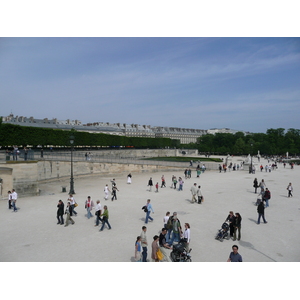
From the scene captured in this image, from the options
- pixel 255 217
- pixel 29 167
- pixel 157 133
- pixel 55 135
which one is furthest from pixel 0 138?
pixel 157 133

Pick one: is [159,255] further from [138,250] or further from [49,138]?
[49,138]

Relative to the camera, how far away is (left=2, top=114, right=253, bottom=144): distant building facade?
257 feet

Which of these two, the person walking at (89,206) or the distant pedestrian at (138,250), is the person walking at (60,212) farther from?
the distant pedestrian at (138,250)

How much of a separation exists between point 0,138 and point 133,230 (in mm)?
27975

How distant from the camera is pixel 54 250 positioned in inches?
294

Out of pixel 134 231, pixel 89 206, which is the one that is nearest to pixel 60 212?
pixel 89 206

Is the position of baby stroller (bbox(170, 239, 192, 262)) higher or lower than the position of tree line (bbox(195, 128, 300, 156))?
lower

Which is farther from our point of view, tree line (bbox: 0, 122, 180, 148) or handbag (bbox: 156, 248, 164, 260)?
tree line (bbox: 0, 122, 180, 148)

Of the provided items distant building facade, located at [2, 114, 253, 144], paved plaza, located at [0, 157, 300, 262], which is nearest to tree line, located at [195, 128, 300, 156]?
distant building facade, located at [2, 114, 253, 144]

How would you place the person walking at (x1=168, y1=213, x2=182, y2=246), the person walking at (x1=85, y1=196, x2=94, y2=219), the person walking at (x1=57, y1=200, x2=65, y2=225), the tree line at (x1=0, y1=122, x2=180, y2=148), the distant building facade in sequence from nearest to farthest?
the person walking at (x1=168, y1=213, x2=182, y2=246), the person walking at (x1=57, y1=200, x2=65, y2=225), the person walking at (x1=85, y1=196, x2=94, y2=219), the tree line at (x1=0, y1=122, x2=180, y2=148), the distant building facade

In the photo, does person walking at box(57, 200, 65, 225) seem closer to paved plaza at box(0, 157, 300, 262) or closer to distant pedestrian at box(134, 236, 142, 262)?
paved plaza at box(0, 157, 300, 262)

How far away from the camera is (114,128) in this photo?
109m

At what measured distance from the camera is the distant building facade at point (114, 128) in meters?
78.4

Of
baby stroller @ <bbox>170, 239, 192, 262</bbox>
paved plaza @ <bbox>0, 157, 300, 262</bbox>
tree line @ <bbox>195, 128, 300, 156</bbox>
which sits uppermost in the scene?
tree line @ <bbox>195, 128, 300, 156</bbox>
